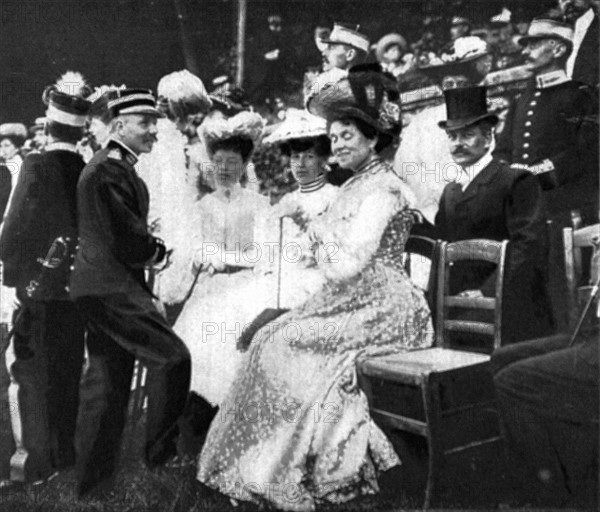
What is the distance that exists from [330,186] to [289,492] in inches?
A: 51.0

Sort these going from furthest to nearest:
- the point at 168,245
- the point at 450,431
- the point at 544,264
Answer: the point at 168,245
the point at 544,264
the point at 450,431

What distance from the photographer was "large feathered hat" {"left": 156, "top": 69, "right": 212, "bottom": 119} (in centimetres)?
275

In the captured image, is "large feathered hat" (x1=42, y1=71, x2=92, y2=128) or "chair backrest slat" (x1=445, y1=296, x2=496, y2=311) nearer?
"chair backrest slat" (x1=445, y1=296, x2=496, y2=311)

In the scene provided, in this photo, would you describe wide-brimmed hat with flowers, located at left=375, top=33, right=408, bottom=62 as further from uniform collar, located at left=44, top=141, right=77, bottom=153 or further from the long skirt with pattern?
uniform collar, located at left=44, top=141, right=77, bottom=153

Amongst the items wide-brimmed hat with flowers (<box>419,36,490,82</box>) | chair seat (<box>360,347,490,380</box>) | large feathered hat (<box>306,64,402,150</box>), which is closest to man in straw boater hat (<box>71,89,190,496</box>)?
chair seat (<box>360,347,490,380</box>)

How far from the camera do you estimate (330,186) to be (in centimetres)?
271

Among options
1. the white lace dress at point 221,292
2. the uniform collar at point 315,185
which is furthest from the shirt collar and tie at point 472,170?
the white lace dress at point 221,292

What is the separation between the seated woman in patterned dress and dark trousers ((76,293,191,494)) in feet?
0.69

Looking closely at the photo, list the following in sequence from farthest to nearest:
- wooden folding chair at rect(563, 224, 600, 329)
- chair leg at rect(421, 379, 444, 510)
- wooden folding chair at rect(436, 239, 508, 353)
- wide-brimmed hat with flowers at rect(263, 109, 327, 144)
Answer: wide-brimmed hat with flowers at rect(263, 109, 327, 144), wooden folding chair at rect(563, 224, 600, 329), wooden folding chair at rect(436, 239, 508, 353), chair leg at rect(421, 379, 444, 510)

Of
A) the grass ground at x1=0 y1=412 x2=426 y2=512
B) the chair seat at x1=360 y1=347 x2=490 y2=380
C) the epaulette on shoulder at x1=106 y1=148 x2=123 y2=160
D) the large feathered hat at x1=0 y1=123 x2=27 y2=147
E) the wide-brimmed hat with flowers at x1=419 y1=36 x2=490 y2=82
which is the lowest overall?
the grass ground at x1=0 y1=412 x2=426 y2=512

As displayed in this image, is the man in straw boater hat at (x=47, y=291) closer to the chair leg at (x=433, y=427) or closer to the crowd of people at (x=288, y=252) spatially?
the crowd of people at (x=288, y=252)

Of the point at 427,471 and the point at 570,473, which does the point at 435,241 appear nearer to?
the point at 427,471

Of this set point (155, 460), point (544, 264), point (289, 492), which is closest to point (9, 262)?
point (155, 460)

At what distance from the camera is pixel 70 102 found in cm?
275
